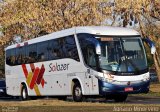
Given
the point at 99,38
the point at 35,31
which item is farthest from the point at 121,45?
the point at 35,31

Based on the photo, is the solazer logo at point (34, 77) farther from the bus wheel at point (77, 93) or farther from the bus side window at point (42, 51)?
the bus wheel at point (77, 93)

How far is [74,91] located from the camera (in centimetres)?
2406

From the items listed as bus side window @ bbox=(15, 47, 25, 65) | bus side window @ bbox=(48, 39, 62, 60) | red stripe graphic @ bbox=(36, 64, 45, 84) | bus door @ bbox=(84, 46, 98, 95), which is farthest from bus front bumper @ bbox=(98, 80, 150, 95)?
bus side window @ bbox=(15, 47, 25, 65)

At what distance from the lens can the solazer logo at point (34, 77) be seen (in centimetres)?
2802

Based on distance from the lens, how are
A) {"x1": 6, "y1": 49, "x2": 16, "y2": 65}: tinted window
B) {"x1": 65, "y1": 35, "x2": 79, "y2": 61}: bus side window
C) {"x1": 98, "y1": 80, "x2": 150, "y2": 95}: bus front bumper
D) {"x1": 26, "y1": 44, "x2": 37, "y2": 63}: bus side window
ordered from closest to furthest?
{"x1": 98, "y1": 80, "x2": 150, "y2": 95}: bus front bumper < {"x1": 65, "y1": 35, "x2": 79, "y2": 61}: bus side window < {"x1": 26, "y1": 44, "x2": 37, "y2": 63}: bus side window < {"x1": 6, "y1": 49, "x2": 16, "y2": 65}: tinted window

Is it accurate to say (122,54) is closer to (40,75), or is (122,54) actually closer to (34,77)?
(40,75)

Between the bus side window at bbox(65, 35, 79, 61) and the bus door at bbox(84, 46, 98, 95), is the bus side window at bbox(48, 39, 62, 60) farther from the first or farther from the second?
the bus door at bbox(84, 46, 98, 95)

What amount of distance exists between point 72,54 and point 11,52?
9.65m

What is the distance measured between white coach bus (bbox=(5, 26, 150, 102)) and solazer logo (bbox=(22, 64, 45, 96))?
31.2 inches

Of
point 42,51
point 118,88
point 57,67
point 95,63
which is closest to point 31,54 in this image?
point 42,51

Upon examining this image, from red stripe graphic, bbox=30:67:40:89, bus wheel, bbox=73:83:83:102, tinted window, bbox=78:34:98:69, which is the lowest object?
bus wheel, bbox=73:83:83:102

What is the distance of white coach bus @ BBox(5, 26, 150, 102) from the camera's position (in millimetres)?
22016

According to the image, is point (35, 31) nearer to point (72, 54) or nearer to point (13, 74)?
point (13, 74)

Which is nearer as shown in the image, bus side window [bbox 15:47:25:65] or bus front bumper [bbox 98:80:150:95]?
bus front bumper [bbox 98:80:150:95]
